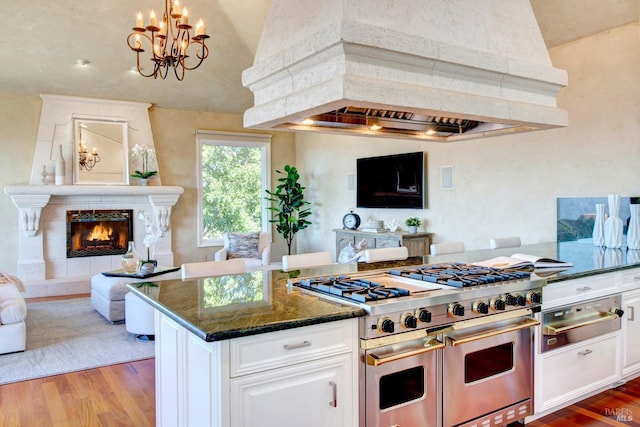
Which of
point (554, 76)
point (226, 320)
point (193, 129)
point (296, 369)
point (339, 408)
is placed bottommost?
point (339, 408)

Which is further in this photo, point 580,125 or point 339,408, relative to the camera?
point 580,125

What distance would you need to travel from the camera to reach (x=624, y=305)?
3410mm

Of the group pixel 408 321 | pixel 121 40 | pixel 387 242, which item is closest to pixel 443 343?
pixel 408 321

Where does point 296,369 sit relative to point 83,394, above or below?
above

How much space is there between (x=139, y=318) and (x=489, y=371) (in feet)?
11.2

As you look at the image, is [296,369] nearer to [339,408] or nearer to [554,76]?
[339,408]

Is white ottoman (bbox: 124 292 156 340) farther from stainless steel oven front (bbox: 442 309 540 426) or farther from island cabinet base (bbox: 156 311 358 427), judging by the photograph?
stainless steel oven front (bbox: 442 309 540 426)

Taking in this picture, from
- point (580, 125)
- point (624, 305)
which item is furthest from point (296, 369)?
point (580, 125)

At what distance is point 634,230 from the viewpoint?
4102 mm

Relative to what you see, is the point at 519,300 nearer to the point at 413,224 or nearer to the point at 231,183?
the point at 413,224

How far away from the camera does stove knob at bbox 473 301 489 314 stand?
8.19 ft

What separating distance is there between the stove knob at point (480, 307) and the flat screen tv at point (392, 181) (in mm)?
4262

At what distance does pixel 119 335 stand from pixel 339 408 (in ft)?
11.8

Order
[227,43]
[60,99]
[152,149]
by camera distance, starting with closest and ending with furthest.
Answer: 1. [227,43]
2. [60,99]
3. [152,149]
